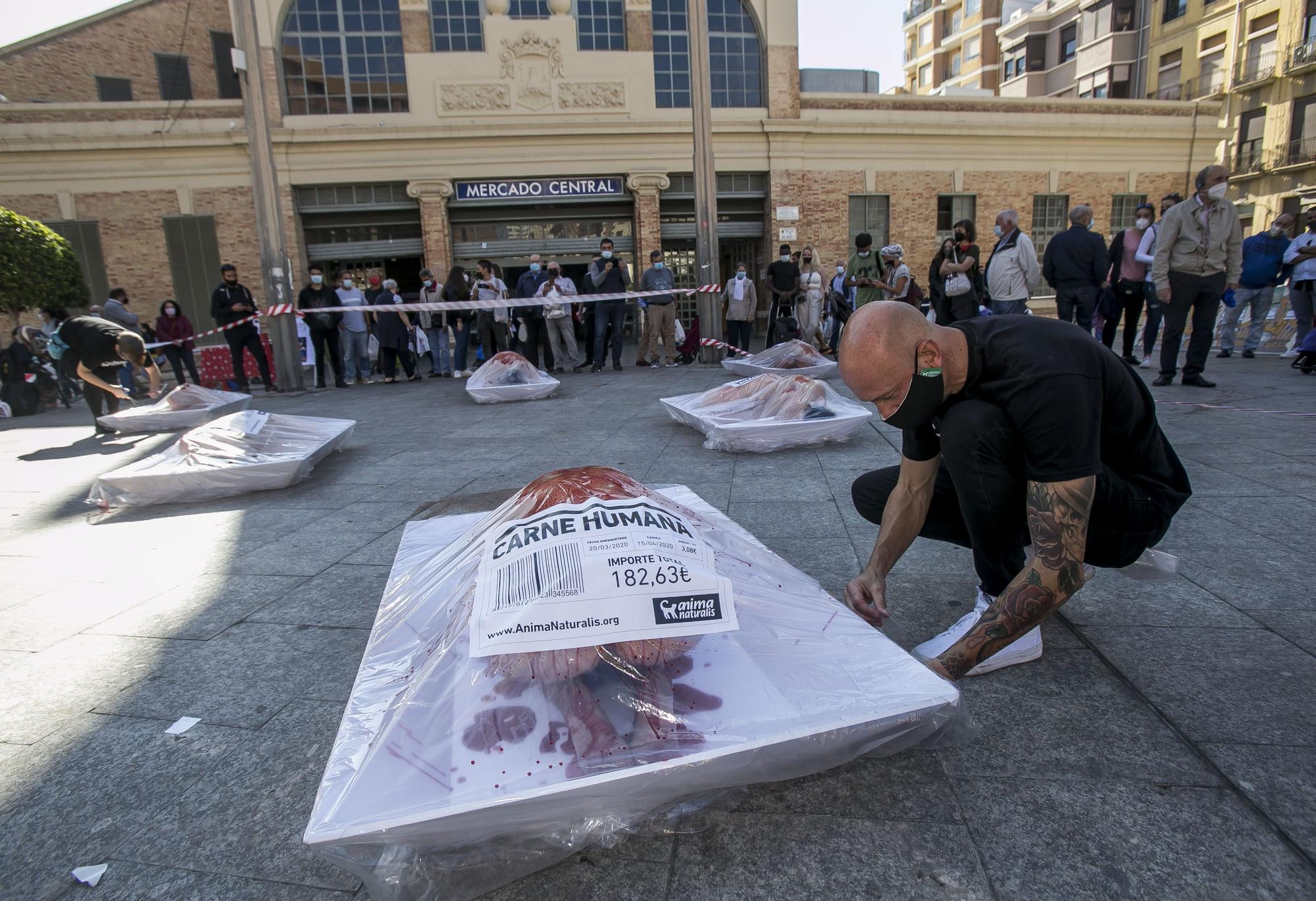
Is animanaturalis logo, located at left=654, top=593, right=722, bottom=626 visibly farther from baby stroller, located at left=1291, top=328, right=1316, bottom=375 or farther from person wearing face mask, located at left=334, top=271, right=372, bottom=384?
person wearing face mask, located at left=334, top=271, right=372, bottom=384

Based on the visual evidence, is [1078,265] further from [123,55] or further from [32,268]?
[123,55]

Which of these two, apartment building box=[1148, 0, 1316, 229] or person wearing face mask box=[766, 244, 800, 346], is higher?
apartment building box=[1148, 0, 1316, 229]

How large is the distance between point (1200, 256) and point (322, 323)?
11152 mm

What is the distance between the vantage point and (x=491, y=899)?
133 centimetres

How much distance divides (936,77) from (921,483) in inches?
2378

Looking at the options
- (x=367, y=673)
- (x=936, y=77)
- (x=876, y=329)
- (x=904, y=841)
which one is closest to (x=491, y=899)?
(x=367, y=673)

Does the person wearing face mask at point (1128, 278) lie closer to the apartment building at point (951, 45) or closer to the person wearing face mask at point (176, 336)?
the person wearing face mask at point (176, 336)

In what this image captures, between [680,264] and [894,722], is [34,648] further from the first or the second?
[680,264]

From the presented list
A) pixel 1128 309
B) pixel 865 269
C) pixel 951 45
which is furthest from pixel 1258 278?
pixel 951 45

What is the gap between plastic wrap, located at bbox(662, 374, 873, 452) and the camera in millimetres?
5043

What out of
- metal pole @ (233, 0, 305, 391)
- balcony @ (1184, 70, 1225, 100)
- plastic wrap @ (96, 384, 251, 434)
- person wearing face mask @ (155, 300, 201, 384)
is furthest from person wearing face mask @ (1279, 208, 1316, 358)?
balcony @ (1184, 70, 1225, 100)

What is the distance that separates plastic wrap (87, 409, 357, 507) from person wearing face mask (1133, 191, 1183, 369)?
7971mm

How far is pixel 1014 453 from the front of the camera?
1923 millimetres

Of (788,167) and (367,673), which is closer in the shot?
(367,673)
